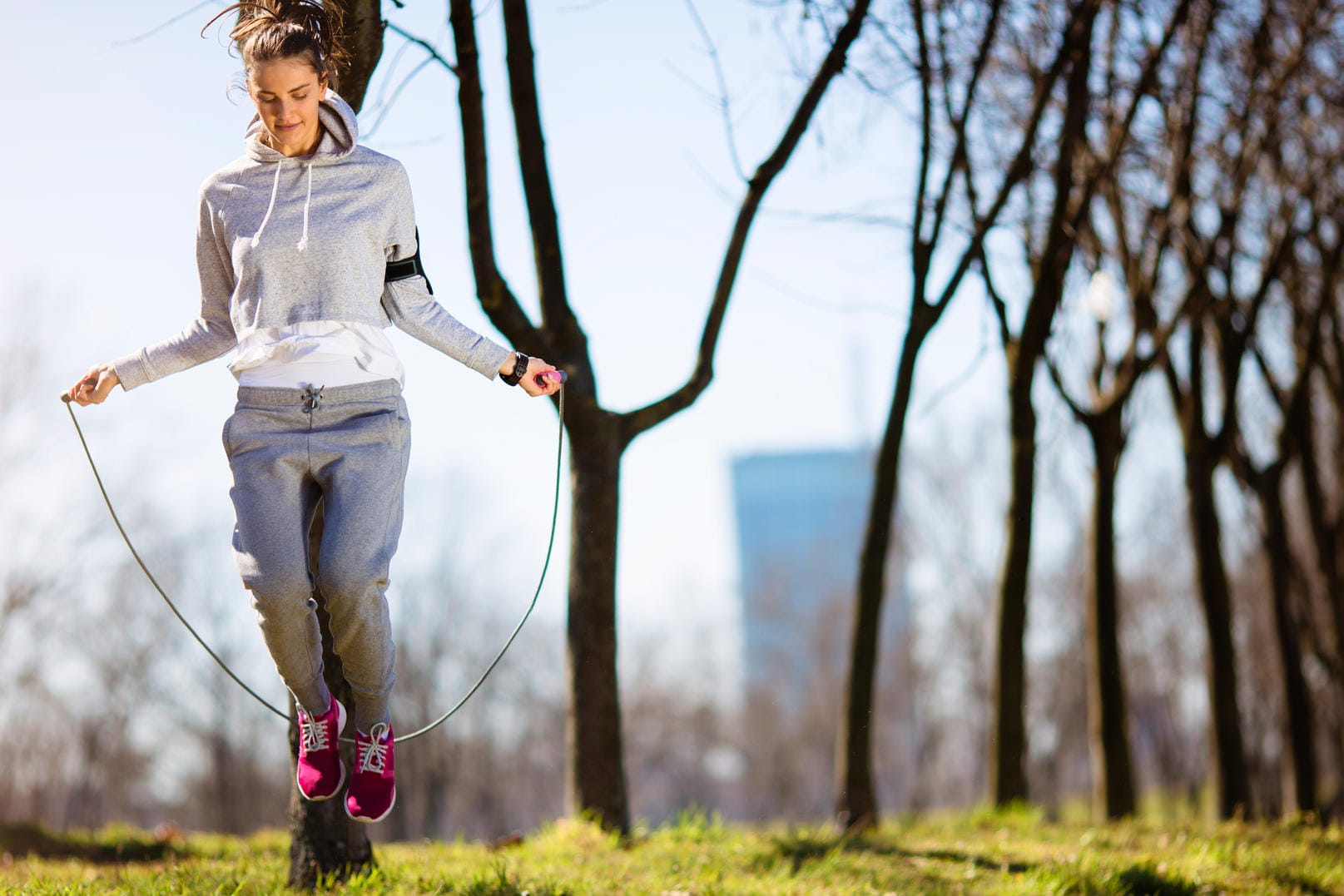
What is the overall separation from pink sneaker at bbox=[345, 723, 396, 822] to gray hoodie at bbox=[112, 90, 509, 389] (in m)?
1.20

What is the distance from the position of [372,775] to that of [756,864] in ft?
7.05

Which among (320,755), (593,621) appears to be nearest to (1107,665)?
(593,621)

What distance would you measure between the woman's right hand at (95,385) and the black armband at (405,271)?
2.91 ft

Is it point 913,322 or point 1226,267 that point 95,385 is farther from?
point 1226,267

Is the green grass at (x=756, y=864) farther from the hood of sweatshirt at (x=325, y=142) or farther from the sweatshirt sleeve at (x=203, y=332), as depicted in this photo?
the hood of sweatshirt at (x=325, y=142)

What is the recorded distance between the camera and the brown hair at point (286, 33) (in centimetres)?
364

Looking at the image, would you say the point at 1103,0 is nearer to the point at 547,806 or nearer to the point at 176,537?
the point at 176,537

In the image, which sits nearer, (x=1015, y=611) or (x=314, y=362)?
(x=314, y=362)

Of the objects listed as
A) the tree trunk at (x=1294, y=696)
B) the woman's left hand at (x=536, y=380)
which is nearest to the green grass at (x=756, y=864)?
the woman's left hand at (x=536, y=380)

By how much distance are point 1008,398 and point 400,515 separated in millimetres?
6617

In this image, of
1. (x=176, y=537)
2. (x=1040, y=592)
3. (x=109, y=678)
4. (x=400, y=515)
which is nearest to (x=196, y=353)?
(x=400, y=515)

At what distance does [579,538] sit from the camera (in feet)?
21.3

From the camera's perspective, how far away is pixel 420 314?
3.94 m

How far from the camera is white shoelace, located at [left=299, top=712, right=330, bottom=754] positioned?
399cm
